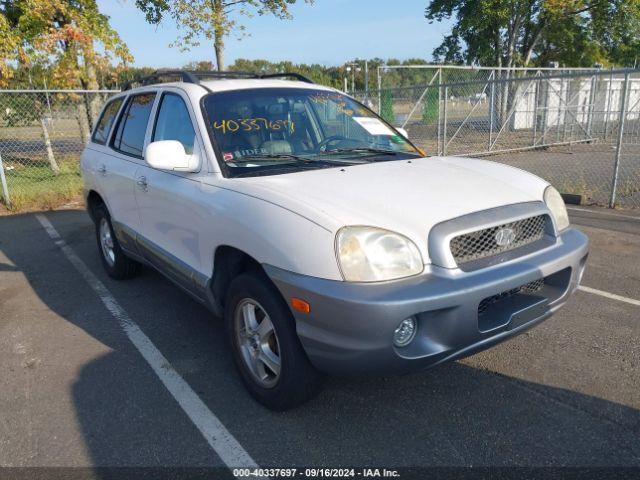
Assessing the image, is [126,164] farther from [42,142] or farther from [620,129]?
[42,142]

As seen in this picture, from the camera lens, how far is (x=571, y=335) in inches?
144

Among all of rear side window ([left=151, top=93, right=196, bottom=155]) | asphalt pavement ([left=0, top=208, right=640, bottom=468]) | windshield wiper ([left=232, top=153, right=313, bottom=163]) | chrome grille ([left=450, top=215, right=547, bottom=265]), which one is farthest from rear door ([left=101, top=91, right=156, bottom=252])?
chrome grille ([left=450, top=215, right=547, bottom=265])

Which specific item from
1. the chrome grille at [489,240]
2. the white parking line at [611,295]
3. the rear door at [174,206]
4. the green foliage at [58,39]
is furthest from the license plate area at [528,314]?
the green foliage at [58,39]

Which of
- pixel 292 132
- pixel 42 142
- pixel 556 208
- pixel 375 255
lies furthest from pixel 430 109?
pixel 375 255

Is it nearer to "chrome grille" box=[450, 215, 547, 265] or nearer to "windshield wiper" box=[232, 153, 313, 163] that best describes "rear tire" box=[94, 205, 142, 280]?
"windshield wiper" box=[232, 153, 313, 163]

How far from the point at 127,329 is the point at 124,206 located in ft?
3.52

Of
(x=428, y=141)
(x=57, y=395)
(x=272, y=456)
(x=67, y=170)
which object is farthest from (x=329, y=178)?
(x=428, y=141)

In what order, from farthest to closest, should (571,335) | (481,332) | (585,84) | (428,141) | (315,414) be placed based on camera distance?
(585,84) → (428,141) → (571,335) → (315,414) → (481,332)

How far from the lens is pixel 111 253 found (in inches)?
206

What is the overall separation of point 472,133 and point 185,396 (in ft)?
48.4

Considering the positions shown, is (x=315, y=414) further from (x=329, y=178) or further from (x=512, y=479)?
(x=329, y=178)

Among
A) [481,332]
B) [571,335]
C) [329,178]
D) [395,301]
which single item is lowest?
[571,335]

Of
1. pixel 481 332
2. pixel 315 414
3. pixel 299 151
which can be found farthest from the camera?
pixel 299 151

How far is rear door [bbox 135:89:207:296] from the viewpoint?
10.6 feet
